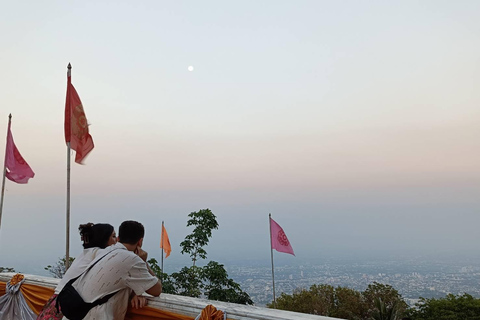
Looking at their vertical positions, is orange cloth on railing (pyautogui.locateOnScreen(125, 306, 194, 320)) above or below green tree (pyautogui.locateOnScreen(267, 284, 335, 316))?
above

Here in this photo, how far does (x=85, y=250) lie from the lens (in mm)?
2564

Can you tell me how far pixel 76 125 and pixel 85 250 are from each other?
299 cm

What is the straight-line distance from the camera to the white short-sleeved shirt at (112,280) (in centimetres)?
207

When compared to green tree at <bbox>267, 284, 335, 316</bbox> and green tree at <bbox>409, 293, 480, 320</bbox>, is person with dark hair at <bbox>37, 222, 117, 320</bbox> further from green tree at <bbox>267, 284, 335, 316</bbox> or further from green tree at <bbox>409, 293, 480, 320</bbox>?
green tree at <bbox>409, 293, 480, 320</bbox>

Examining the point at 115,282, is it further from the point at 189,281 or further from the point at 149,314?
the point at 189,281

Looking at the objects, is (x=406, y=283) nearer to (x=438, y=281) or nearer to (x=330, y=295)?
(x=438, y=281)

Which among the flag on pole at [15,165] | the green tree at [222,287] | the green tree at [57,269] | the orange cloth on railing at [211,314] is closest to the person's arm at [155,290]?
the orange cloth on railing at [211,314]

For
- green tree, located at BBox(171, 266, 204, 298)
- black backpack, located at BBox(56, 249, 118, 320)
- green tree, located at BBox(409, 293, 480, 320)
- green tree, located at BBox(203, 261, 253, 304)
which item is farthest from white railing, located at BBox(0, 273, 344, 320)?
green tree, located at BBox(409, 293, 480, 320)

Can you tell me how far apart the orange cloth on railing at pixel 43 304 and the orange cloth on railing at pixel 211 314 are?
0.55ft

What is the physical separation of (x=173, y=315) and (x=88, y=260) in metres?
0.76

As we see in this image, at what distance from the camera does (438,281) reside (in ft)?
284

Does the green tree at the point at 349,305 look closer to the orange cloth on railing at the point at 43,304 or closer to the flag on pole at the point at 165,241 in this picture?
the flag on pole at the point at 165,241

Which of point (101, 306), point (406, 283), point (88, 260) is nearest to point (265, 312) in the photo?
point (101, 306)

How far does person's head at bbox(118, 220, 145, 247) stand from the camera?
7.56 feet
